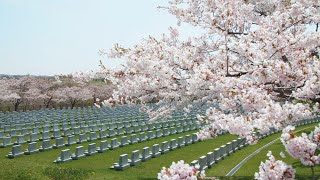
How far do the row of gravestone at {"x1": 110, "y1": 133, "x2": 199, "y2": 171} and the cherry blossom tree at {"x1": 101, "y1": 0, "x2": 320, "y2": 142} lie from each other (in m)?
2.91

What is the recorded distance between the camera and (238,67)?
1078 centimetres

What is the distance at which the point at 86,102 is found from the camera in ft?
208

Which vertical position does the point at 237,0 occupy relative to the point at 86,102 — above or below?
above

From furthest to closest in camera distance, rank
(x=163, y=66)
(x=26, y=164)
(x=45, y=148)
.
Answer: (x=45, y=148) → (x=26, y=164) → (x=163, y=66)

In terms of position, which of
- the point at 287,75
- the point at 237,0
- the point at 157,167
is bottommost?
the point at 157,167

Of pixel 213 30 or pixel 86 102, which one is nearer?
pixel 213 30

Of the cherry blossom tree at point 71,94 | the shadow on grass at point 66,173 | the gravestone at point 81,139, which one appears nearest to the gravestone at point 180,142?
the gravestone at point 81,139

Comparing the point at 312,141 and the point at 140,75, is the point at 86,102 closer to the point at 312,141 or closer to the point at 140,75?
the point at 140,75

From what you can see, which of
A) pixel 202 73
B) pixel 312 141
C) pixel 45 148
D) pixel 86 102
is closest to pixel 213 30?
pixel 202 73

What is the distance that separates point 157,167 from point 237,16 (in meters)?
8.11

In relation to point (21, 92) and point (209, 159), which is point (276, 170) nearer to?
point (209, 159)

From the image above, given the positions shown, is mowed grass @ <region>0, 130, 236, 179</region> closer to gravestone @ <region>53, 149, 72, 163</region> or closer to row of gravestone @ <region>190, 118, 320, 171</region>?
gravestone @ <region>53, 149, 72, 163</region>

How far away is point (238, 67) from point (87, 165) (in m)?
8.99

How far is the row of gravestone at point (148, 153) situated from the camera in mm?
15703
